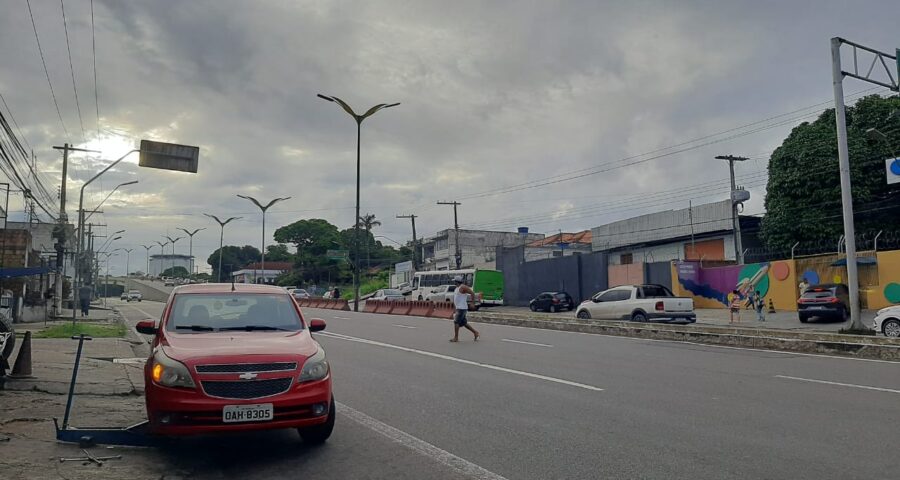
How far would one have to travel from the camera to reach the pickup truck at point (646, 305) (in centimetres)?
2341

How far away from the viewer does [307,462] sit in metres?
6.05

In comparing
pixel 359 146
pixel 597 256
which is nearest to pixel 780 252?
pixel 597 256

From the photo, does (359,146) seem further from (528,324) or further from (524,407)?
(524,407)

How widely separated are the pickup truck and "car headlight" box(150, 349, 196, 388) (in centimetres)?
1978

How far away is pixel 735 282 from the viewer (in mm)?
34938

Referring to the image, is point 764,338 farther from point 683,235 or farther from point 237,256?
point 237,256

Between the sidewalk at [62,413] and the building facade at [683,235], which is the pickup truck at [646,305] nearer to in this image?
the sidewalk at [62,413]

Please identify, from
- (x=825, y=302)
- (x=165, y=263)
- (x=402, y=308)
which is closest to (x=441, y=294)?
(x=402, y=308)

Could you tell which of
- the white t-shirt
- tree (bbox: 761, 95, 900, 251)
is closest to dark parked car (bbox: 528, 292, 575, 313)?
tree (bbox: 761, 95, 900, 251)

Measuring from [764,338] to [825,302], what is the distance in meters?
10.7

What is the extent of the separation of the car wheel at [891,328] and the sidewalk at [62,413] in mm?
18178

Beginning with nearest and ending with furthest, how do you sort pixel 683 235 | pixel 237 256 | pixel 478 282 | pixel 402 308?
pixel 402 308
pixel 683 235
pixel 478 282
pixel 237 256

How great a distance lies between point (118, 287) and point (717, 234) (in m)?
125

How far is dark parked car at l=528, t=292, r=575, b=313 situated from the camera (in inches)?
1619
